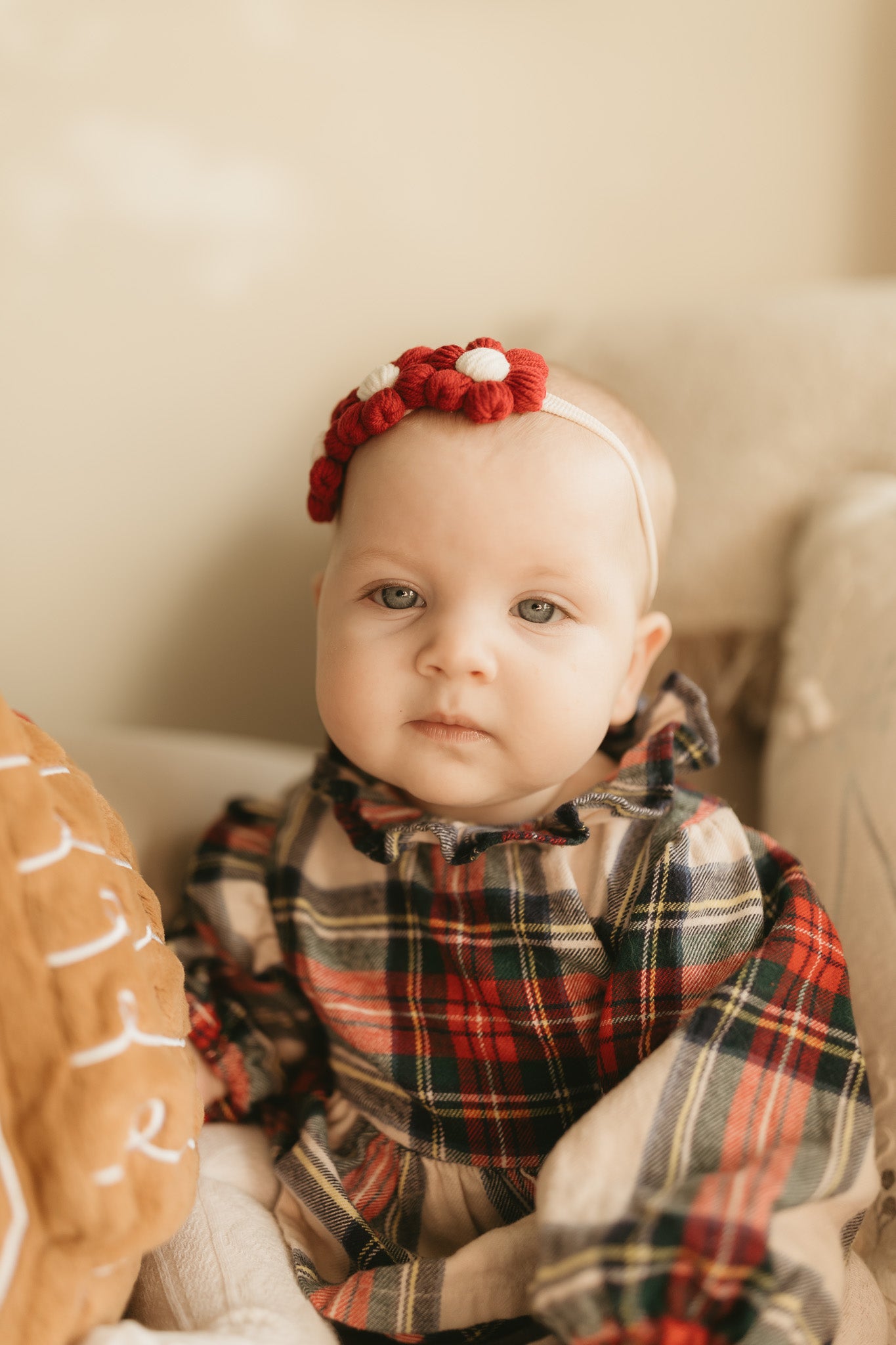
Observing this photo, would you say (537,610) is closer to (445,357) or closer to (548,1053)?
(445,357)

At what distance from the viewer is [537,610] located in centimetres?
75

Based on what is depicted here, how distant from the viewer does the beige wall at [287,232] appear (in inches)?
42.0

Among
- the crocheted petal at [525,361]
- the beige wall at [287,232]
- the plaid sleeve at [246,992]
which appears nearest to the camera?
the crocheted petal at [525,361]

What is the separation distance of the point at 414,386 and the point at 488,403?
0.20ft

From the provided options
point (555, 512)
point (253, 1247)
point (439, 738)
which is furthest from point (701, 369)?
point (253, 1247)

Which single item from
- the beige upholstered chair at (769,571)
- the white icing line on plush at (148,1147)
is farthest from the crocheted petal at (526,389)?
the white icing line on plush at (148,1147)

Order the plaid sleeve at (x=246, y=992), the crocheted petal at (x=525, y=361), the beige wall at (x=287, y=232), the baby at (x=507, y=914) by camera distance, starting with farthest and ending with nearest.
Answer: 1. the beige wall at (x=287, y=232)
2. the plaid sleeve at (x=246, y=992)
3. the crocheted petal at (x=525, y=361)
4. the baby at (x=507, y=914)

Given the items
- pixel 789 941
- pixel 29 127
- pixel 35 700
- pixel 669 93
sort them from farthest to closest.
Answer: pixel 669 93 → pixel 35 700 → pixel 29 127 → pixel 789 941

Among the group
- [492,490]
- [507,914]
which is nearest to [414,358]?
[492,490]

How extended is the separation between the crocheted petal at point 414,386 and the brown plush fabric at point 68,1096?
0.36 meters

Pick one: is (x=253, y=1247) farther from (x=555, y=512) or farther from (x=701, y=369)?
(x=701, y=369)

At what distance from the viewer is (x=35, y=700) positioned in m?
1.16

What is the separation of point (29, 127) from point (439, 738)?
0.76 meters

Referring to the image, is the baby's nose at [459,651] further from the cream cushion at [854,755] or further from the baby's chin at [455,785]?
the cream cushion at [854,755]
